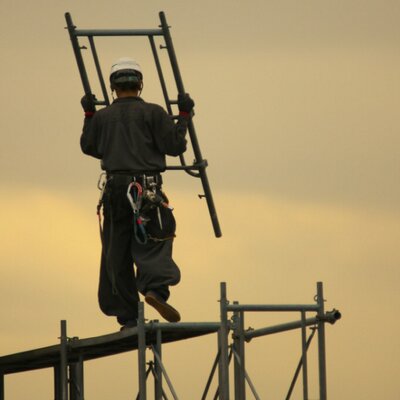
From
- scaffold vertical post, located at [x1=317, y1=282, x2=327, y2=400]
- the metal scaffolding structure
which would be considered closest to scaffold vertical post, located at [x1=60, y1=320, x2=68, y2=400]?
the metal scaffolding structure

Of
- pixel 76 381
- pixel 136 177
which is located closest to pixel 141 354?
pixel 136 177

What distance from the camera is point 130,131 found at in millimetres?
37312

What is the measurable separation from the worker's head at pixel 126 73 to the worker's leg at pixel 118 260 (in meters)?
1.24

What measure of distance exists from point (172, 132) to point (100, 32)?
173 cm

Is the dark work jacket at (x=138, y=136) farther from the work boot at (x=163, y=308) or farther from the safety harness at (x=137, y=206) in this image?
the work boot at (x=163, y=308)

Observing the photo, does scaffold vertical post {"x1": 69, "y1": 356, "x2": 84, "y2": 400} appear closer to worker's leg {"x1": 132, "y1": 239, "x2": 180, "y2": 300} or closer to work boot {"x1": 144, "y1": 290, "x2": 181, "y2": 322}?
worker's leg {"x1": 132, "y1": 239, "x2": 180, "y2": 300}

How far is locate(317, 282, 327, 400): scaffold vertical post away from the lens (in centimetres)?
3641

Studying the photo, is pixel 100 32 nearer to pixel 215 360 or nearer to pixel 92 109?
pixel 92 109

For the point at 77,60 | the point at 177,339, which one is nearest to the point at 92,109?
the point at 77,60

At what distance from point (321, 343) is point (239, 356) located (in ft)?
3.35

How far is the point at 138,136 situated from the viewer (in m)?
37.3

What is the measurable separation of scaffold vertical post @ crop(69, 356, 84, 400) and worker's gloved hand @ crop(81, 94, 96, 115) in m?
3.12

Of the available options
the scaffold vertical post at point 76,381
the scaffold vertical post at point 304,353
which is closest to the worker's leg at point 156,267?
the scaffold vertical post at point 304,353

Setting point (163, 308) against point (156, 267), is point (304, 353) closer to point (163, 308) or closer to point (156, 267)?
point (163, 308)
